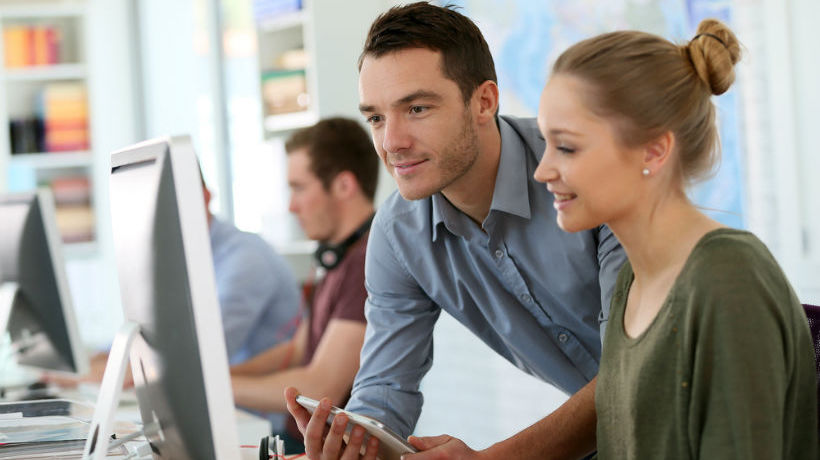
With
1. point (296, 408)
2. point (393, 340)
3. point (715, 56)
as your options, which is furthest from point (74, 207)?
point (715, 56)

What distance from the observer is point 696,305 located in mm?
1070

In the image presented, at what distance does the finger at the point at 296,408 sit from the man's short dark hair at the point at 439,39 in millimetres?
625

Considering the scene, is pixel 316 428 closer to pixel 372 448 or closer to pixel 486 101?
pixel 372 448

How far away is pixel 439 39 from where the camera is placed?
A: 1675 mm

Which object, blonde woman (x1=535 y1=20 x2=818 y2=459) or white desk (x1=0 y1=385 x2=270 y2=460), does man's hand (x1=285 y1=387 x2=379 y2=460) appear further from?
blonde woman (x1=535 y1=20 x2=818 y2=459)

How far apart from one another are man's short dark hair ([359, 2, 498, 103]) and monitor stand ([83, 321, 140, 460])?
743 mm

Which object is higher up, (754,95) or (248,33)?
(248,33)

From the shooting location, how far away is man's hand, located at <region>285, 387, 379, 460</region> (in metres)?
1.39

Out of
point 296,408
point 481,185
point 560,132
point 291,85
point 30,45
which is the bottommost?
point 296,408

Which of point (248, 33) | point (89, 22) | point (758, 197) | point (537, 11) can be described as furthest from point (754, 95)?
point (89, 22)

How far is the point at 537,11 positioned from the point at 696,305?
2340 millimetres

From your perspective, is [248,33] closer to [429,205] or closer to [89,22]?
[89,22]

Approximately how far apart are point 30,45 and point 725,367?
17.5 ft

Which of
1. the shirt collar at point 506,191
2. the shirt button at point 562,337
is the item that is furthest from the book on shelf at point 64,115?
the shirt button at point 562,337
